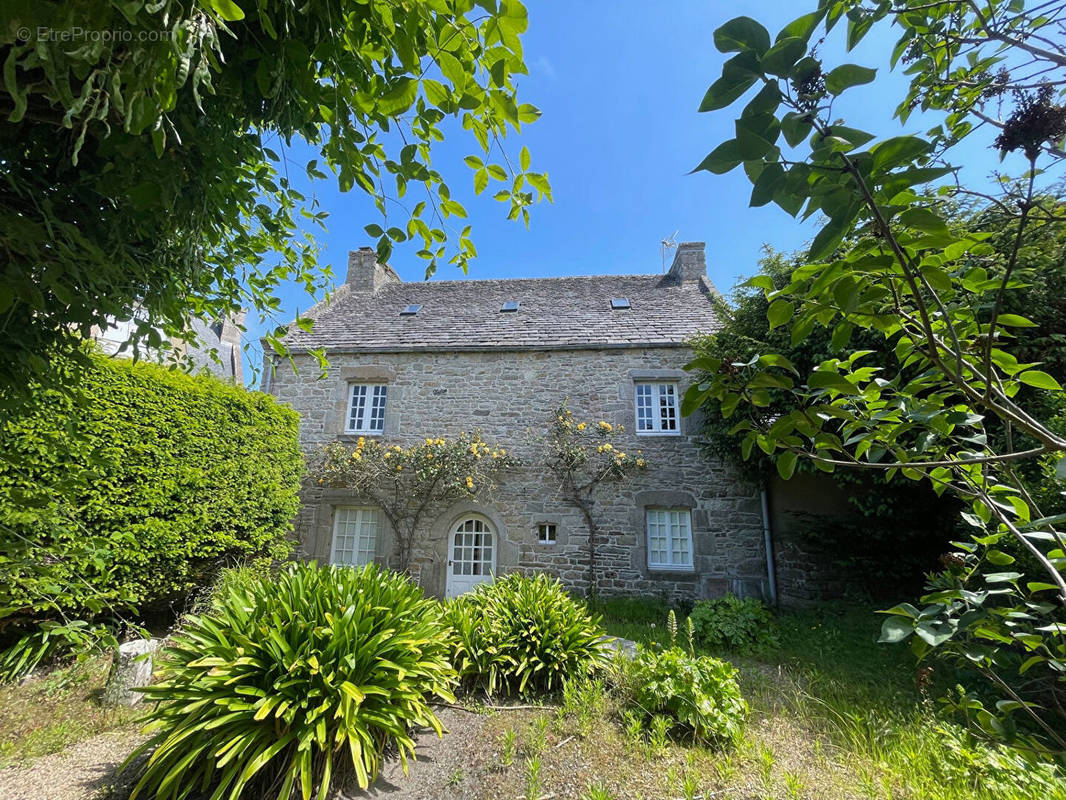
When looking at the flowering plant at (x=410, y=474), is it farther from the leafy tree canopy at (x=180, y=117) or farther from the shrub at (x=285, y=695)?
the leafy tree canopy at (x=180, y=117)

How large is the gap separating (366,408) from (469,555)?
3978 millimetres

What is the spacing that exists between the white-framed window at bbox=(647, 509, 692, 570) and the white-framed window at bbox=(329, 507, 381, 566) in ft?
18.4

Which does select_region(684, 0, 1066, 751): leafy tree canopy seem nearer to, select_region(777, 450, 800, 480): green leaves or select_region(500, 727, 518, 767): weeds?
select_region(777, 450, 800, 480): green leaves

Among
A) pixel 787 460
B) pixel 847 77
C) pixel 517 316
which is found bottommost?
pixel 787 460

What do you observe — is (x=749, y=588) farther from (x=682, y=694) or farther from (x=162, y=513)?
(x=162, y=513)

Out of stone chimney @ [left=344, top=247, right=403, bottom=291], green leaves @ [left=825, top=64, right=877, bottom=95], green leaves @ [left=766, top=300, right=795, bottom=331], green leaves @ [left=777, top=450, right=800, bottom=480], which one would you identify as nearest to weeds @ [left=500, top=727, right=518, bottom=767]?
green leaves @ [left=777, top=450, right=800, bottom=480]

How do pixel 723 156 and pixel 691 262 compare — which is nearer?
pixel 723 156

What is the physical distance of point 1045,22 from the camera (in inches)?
47.7

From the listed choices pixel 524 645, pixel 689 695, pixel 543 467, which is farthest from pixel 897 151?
pixel 543 467

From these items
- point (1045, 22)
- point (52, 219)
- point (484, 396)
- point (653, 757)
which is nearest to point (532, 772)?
point (653, 757)

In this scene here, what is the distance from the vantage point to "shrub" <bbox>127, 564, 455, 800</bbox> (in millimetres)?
2742

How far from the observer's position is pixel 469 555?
30.4ft

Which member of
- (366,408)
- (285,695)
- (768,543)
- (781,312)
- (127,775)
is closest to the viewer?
(781,312)

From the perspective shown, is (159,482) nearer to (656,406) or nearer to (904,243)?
(904,243)
